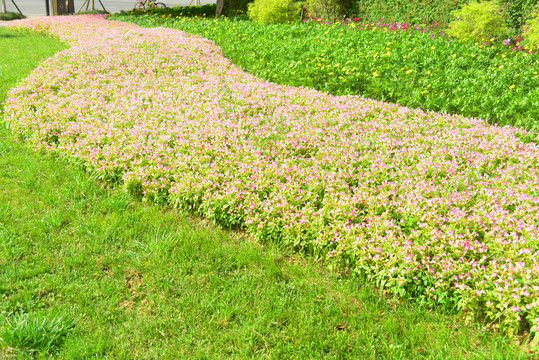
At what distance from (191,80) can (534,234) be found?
779 cm

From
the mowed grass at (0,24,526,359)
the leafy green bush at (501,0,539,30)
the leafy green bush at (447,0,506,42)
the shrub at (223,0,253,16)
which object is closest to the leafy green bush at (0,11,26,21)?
the shrub at (223,0,253,16)

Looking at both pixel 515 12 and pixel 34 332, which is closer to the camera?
pixel 34 332

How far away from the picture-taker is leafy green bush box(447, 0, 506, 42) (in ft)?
36.8

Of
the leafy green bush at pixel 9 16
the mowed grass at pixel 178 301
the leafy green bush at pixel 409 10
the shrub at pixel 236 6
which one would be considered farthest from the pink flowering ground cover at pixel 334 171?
the leafy green bush at pixel 9 16

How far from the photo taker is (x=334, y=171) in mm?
5164

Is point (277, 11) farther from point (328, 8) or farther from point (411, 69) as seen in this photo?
point (411, 69)

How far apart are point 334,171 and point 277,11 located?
1587cm

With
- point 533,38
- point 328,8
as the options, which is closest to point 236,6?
point 328,8

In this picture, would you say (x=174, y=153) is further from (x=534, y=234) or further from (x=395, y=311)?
(x=534, y=234)

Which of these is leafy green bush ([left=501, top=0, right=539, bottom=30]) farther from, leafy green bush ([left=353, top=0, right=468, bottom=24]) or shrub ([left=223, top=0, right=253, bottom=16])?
shrub ([left=223, top=0, right=253, bottom=16])

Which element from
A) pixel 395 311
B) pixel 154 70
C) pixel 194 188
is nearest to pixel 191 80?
pixel 154 70

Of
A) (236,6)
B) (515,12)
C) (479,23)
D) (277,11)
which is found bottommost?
(479,23)

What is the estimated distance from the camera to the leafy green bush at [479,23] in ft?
36.8

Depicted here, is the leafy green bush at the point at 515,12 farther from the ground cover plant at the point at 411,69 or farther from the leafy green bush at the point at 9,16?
the leafy green bush at the point at 9,16
